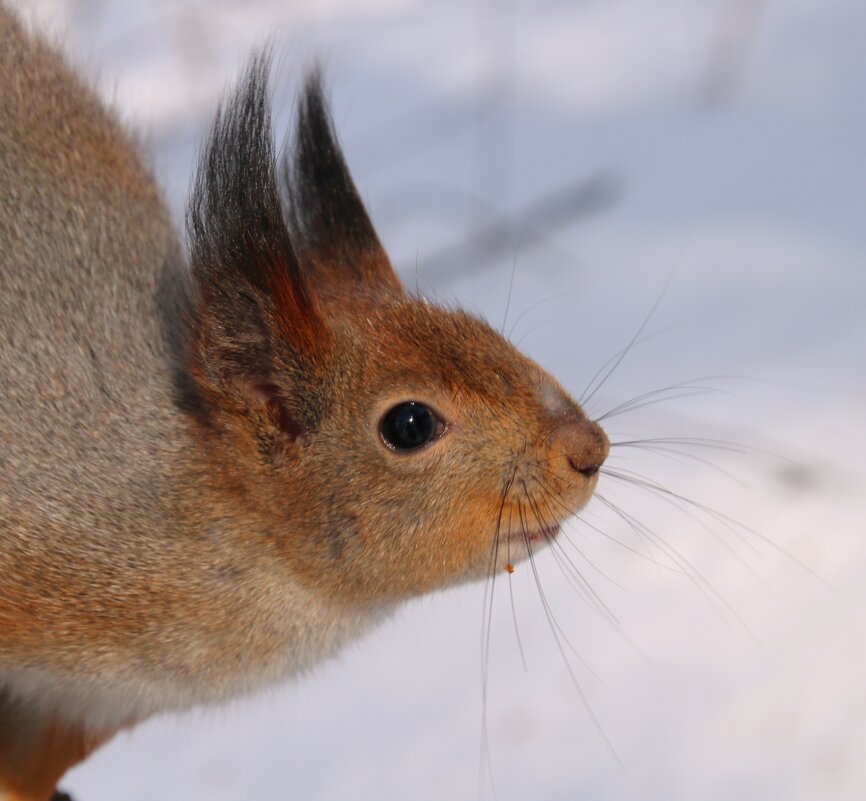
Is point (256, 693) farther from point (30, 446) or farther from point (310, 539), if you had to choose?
point (30, 446)

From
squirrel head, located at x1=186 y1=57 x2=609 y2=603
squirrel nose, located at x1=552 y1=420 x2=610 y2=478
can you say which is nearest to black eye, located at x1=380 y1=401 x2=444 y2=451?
squirrel head, located at x1=186 y1=57 x2=609 y2=603

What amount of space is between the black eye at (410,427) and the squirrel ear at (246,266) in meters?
0.08

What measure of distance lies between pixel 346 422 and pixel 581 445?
201 millimetres

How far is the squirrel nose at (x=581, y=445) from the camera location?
1.15 m

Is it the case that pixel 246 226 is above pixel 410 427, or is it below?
above

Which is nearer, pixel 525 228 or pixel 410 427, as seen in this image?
pixel 410 427

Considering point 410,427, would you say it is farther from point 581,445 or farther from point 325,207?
point 325,207

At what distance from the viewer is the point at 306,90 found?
127 centimetres

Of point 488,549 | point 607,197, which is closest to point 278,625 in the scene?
point 488,549

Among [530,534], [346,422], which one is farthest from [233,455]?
[530,534]

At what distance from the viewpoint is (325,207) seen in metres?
1.29

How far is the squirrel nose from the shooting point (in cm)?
115

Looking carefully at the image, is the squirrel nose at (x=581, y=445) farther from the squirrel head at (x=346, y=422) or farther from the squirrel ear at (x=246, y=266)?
the squirrel ear at (x=246, y=266)

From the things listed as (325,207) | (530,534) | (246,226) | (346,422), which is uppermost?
(325,207)
